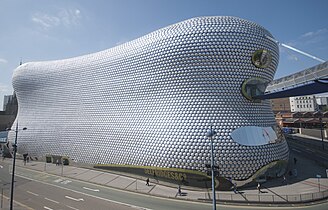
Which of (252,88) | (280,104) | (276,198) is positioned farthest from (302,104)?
(276,198)

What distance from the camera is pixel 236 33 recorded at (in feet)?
95.4

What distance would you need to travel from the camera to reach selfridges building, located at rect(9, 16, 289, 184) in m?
26.9

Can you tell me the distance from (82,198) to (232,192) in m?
15.9

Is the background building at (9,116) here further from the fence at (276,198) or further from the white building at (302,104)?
the white building at (302,104)

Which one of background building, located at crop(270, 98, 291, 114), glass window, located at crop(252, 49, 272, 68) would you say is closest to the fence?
glass window, located at crop(252, 49, 272, 68)

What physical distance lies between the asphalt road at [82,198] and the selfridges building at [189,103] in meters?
6.69

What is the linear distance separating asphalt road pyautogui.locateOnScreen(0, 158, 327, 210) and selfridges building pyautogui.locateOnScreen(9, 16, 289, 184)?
6.69 meters

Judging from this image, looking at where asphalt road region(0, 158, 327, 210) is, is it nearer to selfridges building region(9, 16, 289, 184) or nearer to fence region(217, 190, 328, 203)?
fence region(217, 190, 328, 203)

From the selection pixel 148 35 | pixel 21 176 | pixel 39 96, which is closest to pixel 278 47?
pixel 148 35

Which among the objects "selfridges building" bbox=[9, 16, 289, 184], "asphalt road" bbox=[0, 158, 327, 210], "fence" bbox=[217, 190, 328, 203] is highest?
"selfridges building" bbox=[9, 16, 289, 184]

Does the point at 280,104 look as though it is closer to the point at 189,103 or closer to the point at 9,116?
the point at 189,103

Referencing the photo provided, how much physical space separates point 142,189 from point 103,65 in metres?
23.8

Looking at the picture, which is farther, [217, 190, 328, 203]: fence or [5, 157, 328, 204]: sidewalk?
[5, 157, 328, 204]: sidewalk

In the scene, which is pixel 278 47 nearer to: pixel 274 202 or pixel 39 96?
pixel 274 202
